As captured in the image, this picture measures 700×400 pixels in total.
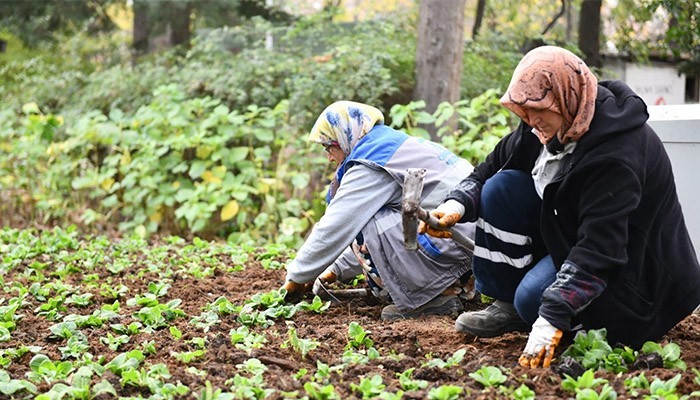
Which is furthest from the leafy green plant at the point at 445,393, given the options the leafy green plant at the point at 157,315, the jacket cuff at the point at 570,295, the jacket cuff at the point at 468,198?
the leafy green plant at the point at 157,315

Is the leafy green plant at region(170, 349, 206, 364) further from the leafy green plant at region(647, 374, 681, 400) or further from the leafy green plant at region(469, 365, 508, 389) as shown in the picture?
the leafy green plant at region(647, 374, 681, 400)

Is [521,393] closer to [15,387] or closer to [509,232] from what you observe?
[509,232]

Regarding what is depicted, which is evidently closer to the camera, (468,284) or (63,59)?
(468,284)

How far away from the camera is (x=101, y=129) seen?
7188 millimetres

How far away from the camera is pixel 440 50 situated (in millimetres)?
6879

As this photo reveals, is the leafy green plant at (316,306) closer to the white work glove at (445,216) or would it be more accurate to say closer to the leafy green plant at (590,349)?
the white work glove at (445,216)

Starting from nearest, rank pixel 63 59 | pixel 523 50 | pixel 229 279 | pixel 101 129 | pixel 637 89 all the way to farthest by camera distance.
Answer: pixel 229 279, pixel 101 129, pixel 523 50, pixel 637 89, pixel 63 59

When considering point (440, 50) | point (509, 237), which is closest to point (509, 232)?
point (509, 237)

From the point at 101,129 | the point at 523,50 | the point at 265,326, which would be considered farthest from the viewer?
the point at 523,50

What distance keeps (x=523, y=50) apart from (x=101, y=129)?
14.0 ft

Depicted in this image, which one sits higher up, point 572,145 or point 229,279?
point 572,145

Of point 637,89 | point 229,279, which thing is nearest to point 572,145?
point 229,279

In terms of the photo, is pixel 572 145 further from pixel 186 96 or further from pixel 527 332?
pixel 186 96

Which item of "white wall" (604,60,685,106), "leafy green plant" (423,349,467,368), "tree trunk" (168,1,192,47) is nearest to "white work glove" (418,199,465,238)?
"leafy green plant" (423,349,467,368)
